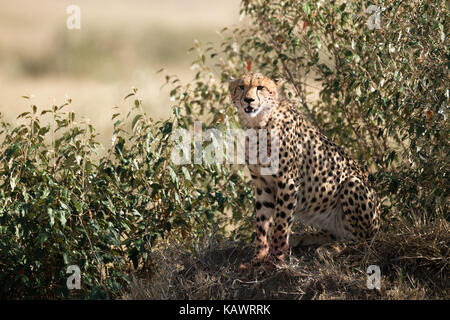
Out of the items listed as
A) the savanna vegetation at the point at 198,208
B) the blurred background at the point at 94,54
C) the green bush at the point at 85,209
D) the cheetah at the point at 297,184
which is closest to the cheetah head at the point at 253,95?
the cheetah at the point at 297,184

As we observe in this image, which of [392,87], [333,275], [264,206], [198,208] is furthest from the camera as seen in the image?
[392,87]

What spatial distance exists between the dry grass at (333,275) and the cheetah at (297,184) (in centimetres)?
24

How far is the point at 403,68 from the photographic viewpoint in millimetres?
4738

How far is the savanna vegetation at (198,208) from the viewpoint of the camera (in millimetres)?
4141

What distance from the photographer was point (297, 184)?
4.50 meters

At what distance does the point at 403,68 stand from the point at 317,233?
4.19ft

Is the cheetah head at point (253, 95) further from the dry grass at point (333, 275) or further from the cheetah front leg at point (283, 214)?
the dry grass at point (333, 275)

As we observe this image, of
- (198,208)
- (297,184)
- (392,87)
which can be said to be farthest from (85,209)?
(392,87)

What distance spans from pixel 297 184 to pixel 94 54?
11223 millimetres

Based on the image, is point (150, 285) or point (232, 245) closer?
point (150, 285)

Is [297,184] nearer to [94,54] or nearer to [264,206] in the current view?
[264,206]
